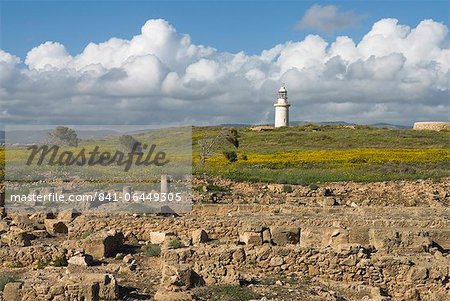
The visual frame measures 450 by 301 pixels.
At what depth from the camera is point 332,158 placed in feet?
137

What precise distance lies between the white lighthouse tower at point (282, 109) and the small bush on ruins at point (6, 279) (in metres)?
68.7

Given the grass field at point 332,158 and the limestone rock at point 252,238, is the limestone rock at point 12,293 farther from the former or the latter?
the grass field at point 332,158

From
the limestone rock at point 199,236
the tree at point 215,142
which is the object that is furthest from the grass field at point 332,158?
the limestone rock at point 199,236

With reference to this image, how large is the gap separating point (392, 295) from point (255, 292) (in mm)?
2744

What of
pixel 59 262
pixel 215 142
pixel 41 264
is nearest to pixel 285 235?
pixel 59 262

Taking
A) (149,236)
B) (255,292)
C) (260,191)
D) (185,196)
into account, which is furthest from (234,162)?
(255,292)

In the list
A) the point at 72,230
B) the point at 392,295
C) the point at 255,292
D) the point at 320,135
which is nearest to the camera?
the point at 255,292

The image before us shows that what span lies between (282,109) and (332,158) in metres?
37.0

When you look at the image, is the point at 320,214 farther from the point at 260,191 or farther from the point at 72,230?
the point at 260,191

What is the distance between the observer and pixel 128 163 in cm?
3469

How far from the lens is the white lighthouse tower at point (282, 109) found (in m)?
78.0

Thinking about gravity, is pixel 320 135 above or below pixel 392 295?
above

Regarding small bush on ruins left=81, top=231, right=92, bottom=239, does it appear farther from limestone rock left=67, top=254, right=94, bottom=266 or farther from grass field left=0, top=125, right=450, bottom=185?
grass field left=0, top=125, right=450, bottom=185

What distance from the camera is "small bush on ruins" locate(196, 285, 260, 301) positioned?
8766mm
